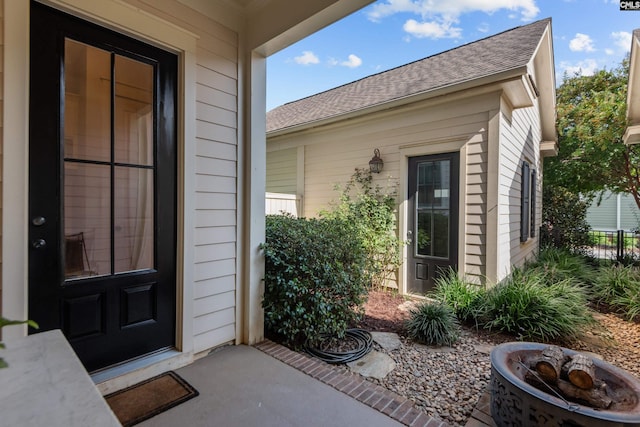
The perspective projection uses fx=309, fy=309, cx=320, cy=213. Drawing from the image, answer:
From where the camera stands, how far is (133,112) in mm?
2145

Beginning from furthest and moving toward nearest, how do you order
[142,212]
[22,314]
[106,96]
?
[142,212]
[106,96]
[22,314]

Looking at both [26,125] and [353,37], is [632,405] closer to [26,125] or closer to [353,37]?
[26,125]

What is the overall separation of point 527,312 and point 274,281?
2.65 metres

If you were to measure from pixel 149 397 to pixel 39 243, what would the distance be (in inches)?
43.3

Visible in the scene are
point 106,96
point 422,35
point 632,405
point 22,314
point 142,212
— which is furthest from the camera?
point 422,35

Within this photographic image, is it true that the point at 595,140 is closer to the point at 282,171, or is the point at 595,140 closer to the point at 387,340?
the point at 282,171

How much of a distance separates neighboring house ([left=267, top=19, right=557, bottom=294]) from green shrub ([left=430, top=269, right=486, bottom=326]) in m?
0.28

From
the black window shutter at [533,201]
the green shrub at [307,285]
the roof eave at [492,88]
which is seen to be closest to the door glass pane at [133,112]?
the green shrub at [307,285]

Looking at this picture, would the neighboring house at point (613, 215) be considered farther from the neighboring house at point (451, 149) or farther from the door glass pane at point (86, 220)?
→ the door glass pane at point (86, 220)

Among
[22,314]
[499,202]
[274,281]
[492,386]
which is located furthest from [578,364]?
[22,314]

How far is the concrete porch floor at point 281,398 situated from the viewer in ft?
5.63

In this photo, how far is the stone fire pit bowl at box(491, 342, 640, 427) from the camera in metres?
1.38

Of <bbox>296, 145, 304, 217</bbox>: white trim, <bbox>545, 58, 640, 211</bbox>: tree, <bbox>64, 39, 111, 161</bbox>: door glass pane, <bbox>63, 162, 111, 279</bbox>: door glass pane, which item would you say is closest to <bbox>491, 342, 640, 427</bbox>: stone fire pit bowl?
<bbox>63, 162, 111, 279</bbox>: door glass pane

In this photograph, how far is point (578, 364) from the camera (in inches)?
64.4
